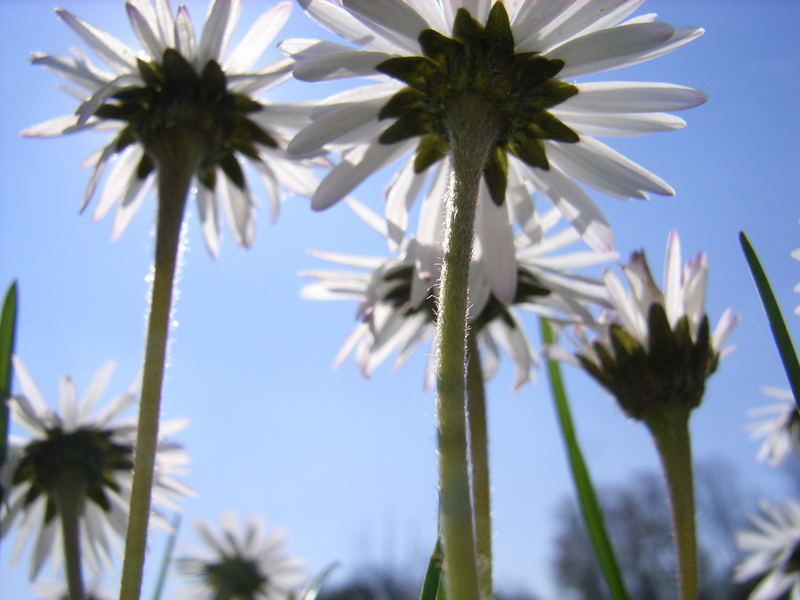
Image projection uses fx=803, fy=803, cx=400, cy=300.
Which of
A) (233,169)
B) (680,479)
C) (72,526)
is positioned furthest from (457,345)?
(72,526)

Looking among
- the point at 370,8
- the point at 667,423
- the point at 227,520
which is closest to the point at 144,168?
the point at 370,8

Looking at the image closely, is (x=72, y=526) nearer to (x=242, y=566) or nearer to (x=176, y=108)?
(x=176, y=108)

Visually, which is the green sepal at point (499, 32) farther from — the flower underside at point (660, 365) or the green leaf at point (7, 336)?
the green leaf at point (7, 336)

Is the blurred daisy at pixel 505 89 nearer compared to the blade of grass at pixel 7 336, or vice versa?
the blurred daisy at pixel 505 89

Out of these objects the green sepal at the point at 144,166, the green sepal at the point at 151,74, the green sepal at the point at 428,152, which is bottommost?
the green sepal at the point at 428,152

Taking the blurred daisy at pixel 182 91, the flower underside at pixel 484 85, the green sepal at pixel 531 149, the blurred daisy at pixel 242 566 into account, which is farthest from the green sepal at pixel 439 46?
the blurred daisy at pixel 242 566

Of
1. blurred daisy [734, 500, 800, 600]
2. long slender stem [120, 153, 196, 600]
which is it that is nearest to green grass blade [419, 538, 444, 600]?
long slender stem [120, 153, 196, 600]

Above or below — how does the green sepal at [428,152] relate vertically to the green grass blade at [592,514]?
above

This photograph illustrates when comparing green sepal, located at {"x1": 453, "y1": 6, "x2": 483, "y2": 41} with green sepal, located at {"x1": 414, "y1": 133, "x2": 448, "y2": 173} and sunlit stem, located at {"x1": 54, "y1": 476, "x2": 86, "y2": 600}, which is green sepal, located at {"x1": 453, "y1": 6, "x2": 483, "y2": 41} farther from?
sunlit stem, located at {"x1": 54, "y1": 476, "x2": 86, "y2": 600}
